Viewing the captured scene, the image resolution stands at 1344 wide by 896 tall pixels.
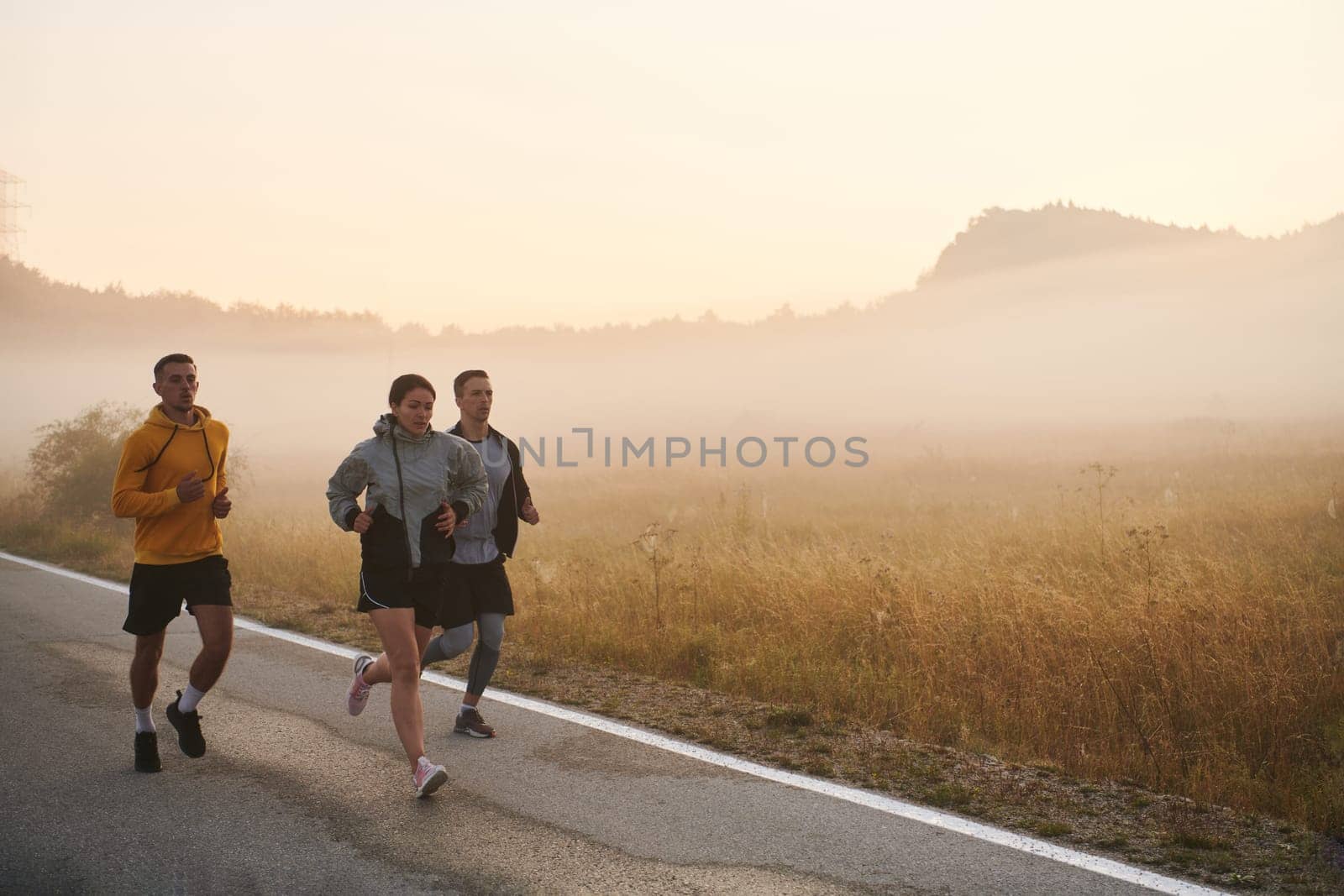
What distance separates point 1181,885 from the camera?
3.62 meters

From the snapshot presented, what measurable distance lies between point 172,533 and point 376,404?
7924 centimetres

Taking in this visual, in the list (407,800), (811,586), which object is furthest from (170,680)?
(811,586)

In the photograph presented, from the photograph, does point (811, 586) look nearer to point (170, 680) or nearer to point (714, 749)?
point (714, 749)

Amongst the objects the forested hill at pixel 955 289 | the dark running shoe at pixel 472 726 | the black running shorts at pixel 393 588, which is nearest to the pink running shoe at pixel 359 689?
the dark running shoe at pixel 472 726

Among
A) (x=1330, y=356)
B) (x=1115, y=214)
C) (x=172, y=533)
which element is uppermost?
(x=1115, y=214)

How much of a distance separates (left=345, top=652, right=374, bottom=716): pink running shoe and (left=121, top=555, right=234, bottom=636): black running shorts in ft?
2.54

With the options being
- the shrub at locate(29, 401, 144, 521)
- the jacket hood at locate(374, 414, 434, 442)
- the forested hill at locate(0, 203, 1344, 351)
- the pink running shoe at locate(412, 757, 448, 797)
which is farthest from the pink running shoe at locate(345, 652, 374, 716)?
the forested hill at locate(0, 203, 1344, 351)

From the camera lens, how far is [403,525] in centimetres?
464

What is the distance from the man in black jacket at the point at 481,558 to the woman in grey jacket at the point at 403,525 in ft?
1.78

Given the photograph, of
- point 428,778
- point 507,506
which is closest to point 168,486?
point 507,506

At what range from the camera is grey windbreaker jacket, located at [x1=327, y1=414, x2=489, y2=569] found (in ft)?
15.1

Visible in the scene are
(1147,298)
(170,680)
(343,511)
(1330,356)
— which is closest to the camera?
(343,511)

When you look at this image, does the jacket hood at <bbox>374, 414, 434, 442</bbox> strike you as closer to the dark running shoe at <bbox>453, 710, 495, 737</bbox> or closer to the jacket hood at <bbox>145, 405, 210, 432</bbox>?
the jacket hood at <bbox>145, 405, 210, 432</bbox>

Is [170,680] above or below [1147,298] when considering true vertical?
below
